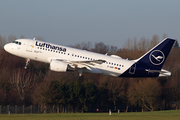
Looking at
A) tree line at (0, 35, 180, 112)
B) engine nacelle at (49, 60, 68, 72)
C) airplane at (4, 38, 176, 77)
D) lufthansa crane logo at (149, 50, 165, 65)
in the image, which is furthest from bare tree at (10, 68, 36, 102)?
lufthansa crane logo at (149, 50, 165, 65)

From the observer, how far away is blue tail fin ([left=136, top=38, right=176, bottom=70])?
46.8 meters

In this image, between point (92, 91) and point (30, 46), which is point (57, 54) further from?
point (92, 91)

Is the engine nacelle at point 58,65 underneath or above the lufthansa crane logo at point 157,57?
underneath

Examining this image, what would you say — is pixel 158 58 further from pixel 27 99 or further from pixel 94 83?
pixel 27 99

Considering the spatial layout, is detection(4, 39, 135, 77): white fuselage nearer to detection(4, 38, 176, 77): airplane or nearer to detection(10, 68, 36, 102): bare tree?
detection(4, 38, 176, 77): airplane

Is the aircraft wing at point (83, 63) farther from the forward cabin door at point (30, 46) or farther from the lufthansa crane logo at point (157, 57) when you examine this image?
the lufthansa crane logo at point (157, 57)

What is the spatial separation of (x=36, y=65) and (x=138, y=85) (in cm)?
3052

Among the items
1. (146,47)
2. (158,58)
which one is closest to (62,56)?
(158,58)

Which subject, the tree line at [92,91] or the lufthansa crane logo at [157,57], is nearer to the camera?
the lufthansa crane logo at [157,57]

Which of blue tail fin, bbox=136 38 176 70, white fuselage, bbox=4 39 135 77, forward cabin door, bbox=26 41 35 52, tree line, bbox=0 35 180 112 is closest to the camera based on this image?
white fuselage, bbox=4 39 135 77

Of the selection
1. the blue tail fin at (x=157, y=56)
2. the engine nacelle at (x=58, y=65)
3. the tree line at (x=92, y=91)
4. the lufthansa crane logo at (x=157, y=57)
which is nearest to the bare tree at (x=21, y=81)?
the tree line at (x=92, y=91)

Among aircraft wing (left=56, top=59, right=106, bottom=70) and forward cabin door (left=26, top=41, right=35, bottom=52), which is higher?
forward cabin door (left=26, top=41, right=35, bottom=52)

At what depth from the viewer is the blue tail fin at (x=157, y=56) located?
46.8m

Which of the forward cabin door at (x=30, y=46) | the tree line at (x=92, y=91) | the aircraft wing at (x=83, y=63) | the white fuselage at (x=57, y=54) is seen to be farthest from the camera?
the tree line at (x=92, y=91)
